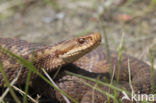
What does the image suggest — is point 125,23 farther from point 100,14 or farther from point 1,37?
point 1,37

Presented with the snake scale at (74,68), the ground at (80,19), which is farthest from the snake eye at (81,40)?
the ground at (80,19)

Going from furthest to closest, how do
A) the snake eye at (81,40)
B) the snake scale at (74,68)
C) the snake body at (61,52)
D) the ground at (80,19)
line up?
1. the ground at (80,19)
2. the snake eye at (81,40)
3. the snake body at (61,52)
4. the snake scale at (74,68)

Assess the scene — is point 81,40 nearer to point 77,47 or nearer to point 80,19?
point 77,47

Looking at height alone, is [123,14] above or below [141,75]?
above

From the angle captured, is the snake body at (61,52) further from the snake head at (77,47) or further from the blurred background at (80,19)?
the blurred background at (80,19)

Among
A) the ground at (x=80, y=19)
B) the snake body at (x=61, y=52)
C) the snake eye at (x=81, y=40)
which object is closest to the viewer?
the snake body at (x=61, y=52)

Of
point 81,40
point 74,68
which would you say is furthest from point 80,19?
point 81,40

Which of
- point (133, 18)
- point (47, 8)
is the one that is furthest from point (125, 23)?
point (47, 8)
